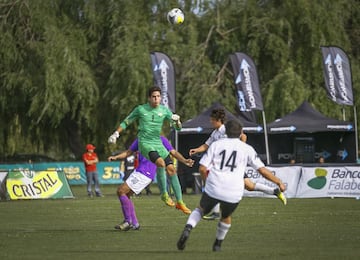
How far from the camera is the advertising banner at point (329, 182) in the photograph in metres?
27.3

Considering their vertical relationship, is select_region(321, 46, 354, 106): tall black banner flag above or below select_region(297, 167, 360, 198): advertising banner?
above

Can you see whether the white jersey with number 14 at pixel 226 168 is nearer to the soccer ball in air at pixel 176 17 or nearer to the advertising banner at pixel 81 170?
the soccer ball in air at pixel 176 17

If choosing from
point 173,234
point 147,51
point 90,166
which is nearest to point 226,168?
point 173,234

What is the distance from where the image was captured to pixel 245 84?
1384 inches

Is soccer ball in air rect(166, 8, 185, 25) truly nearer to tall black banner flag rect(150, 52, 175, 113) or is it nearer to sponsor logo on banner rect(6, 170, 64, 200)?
sponsor logo on banner rect(6, 170, 64, 200)

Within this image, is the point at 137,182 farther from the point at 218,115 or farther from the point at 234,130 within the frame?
the point at 234,130

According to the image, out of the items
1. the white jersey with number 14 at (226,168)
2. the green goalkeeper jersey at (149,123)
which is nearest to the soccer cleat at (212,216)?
the green goalkeeper jersey at (149,123)

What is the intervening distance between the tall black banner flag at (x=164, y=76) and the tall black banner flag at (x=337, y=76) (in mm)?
6157

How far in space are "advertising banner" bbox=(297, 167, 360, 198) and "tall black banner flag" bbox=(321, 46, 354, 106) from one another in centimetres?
711

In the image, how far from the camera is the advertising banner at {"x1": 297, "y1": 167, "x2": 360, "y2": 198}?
89.7 ft

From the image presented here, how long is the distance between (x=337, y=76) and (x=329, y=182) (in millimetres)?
7867

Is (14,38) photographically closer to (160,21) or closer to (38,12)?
(38,12)

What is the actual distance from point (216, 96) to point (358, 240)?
1169 inches

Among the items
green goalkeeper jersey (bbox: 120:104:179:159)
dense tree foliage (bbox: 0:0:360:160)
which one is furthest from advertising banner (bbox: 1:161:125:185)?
green goalkeeper jersey (bbox: 120:104:179:159)
